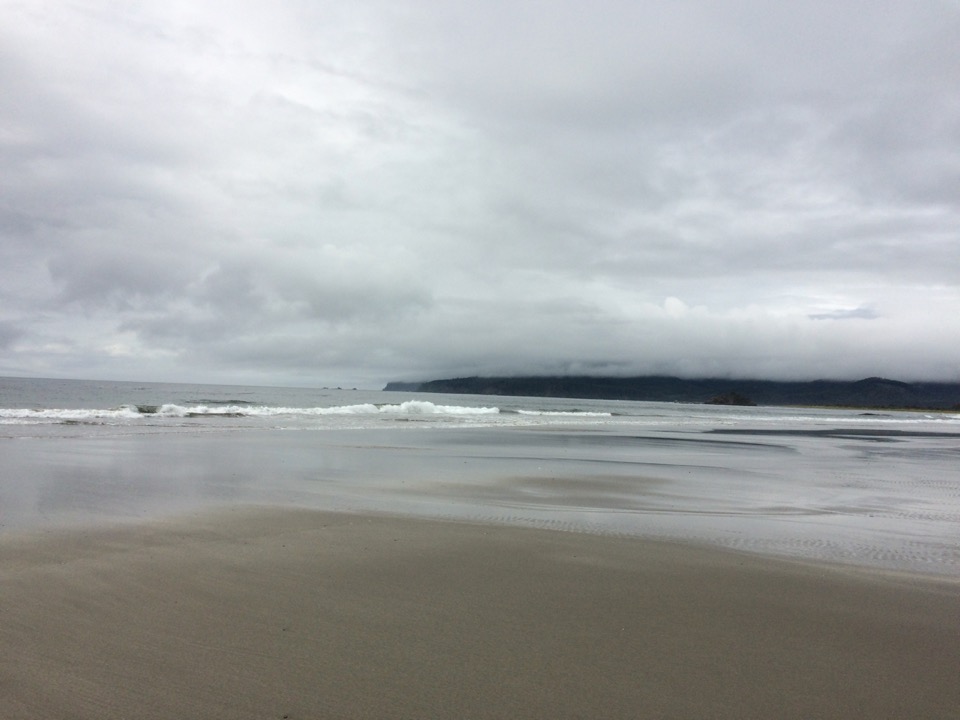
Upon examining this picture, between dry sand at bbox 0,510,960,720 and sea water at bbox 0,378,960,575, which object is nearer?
dry sand at bbox 0,510,960,720

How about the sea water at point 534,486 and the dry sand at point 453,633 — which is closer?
the dry sand at point 453,633

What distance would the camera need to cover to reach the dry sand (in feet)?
12.6

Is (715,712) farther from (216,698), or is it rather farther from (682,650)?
(216,698)

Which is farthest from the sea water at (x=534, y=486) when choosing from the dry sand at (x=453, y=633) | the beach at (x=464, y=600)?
the dry sand at (x=453, y=633)

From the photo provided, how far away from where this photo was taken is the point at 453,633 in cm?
483

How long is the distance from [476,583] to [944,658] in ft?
12.2

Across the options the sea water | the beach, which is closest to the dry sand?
the beach

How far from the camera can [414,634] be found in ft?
15.7

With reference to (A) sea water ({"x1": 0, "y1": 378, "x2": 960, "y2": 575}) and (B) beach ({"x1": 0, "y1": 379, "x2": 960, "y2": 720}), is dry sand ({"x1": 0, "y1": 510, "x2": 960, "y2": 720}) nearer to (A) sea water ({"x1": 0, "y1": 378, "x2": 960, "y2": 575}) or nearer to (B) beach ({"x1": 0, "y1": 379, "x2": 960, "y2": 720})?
(B) beach ({"x1": 0, "y1": 379, "x2": 960, "y2": 720})

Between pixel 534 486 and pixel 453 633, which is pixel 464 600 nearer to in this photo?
pixel 453 633

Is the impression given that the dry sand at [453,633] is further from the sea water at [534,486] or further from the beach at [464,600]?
the sea water at [534,486]

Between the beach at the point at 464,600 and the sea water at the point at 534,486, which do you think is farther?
the sea water at the point at 534,486

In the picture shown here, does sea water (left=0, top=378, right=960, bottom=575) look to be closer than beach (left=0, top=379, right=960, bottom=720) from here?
No

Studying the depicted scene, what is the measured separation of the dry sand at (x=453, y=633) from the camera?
3834 mm
